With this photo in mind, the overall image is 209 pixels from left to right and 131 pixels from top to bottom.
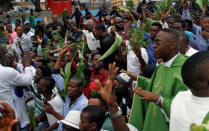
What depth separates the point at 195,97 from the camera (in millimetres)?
1924

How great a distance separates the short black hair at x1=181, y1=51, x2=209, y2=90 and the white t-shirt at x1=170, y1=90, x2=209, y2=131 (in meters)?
0.11

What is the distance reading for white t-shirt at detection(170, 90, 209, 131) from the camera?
184cm

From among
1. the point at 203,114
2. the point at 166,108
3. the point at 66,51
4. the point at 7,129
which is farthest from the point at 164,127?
the point at 66,51

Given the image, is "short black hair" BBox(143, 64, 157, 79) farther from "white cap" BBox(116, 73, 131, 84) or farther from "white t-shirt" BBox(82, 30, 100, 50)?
"white t-shirt" BBox(82, 30, 100, 50)

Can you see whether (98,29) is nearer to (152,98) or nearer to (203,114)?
(152,98)

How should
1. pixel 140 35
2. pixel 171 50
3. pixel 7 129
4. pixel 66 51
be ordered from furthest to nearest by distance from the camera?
pixel 140 35
pixel 66 51
pixel 171 50
pixel 7 129

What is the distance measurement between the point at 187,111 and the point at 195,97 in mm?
119

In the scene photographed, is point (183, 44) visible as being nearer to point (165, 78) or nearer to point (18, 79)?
point (165, 78)

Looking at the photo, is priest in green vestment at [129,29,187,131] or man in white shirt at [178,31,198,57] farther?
man in white shirt at [178,31,198,57]

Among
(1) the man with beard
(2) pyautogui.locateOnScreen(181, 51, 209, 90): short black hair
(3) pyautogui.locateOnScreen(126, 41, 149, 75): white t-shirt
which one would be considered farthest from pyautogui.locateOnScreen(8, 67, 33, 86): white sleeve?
(2) pyautogui.locateOnScreen(181, 51, 209, 90): short black hair

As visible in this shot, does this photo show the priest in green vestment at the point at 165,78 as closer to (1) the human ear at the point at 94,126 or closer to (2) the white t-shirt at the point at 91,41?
(1) the human ear at the point at 94,126

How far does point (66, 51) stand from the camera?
12.6 ft

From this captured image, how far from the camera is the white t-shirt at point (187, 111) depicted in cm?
184

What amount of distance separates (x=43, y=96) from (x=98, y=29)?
7.67ft
